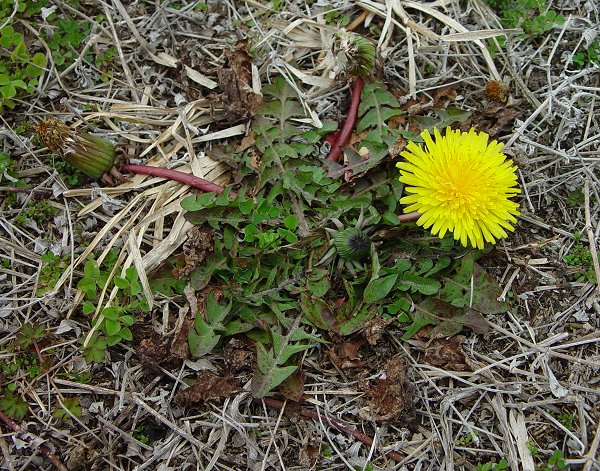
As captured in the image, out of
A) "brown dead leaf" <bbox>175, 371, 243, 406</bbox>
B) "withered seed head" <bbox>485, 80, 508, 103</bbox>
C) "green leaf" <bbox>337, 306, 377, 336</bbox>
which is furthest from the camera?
"withered seed head" <bbox>485, 80, 508, 103</bbox>

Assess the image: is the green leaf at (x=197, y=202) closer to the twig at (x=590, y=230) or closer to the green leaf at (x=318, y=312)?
the green leaf at (x=318, y=312)

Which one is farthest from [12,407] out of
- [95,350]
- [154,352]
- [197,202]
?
[197,202]

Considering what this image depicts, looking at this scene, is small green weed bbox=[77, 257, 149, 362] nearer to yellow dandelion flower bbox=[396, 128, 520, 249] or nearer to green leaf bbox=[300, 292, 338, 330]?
green leaf bbox=[300, 292, 338, 330]

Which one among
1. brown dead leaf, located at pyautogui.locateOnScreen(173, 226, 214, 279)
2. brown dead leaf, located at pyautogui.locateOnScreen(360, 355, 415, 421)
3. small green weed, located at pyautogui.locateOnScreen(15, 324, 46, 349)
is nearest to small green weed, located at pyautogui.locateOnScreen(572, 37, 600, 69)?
brown dead leaf, located at pyautogui.locateOnScreen(360, 355, 415, 421)

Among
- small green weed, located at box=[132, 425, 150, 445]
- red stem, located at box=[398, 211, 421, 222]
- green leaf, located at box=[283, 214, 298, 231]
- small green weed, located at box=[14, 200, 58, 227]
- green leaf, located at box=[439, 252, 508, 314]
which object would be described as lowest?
small green weed, located at box=[132, 425, 150, 445]

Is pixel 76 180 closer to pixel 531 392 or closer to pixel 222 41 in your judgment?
pixel 222 41

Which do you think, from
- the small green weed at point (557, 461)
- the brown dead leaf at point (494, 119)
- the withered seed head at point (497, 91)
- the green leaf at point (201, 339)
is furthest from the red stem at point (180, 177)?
the small green weed at point (557, 461)

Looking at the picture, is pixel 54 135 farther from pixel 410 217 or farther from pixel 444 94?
pixel 444 94
